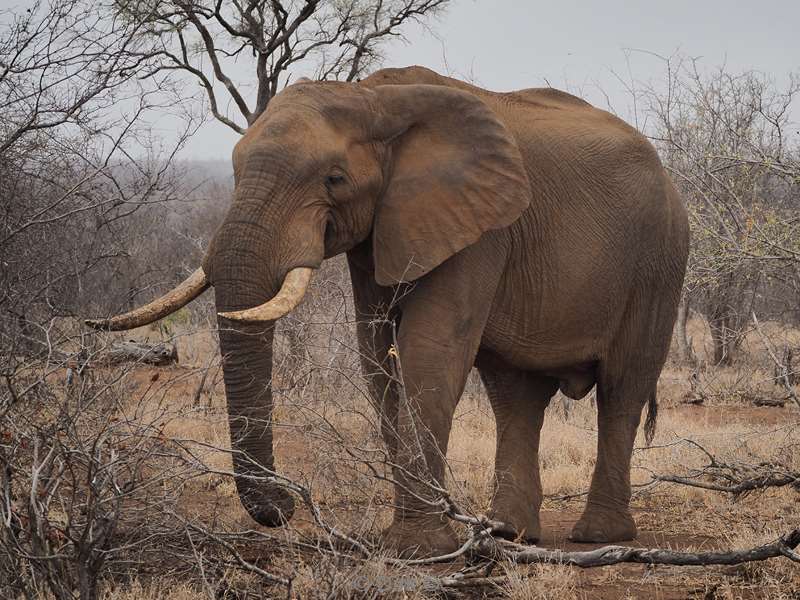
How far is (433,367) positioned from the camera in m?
5.70

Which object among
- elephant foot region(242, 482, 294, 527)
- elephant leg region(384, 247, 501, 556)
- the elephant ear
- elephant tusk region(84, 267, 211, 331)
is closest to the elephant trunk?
elephant foot region(242, 482, 294, 527)

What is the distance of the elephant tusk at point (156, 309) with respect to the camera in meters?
5.04

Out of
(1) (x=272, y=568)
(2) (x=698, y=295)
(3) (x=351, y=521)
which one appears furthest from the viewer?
(2) (x=698, y=295)

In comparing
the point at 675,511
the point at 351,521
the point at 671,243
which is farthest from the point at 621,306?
the point at 351,521

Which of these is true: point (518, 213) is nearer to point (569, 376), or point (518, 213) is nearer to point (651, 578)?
point (569, 376)

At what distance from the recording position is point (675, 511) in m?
7.38

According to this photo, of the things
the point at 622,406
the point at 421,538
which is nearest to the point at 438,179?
the point at 421,538

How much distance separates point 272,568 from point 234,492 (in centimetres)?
209

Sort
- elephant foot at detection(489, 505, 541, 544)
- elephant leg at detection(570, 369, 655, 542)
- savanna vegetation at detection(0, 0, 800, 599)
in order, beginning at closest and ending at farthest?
savanna vegetation at detection(0, 0, 800, 599), elephant foot at detection(489, 505, 541, 544), elephant leg at detection(570, 369, 655, 542)

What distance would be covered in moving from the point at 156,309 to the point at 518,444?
2.59 meters

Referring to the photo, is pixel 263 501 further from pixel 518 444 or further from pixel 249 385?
pixel 518 444

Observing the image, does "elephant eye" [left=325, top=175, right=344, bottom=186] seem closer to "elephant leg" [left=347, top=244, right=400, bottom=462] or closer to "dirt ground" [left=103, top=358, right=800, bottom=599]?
"elephant leg" [left=347, top=244, right=400, bottom=462]

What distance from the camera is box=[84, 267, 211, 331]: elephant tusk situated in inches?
199

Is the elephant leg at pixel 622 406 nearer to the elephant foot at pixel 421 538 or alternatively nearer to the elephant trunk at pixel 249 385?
the elephant foot at pixel 421 538
